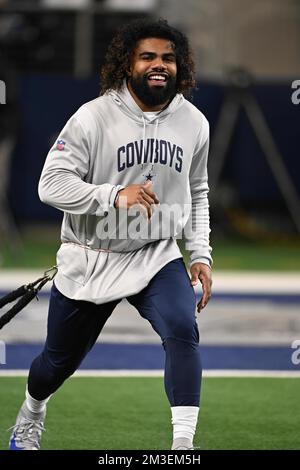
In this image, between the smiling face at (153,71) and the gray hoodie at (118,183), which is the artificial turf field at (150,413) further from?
the smiling face at (153,71)

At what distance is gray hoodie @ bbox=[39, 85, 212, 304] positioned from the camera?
627cm

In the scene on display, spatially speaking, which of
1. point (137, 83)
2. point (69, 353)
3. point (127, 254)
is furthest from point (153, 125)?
point (69, 353)

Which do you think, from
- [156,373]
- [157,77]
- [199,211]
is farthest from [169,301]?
[156,373]

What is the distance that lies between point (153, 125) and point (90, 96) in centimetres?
1156

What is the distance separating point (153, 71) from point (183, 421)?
1574mm

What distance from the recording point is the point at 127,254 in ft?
21.0

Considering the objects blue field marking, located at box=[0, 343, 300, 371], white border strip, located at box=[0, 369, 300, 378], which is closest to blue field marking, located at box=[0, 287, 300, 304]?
blue field marking, located at box=[0, 343, 300, 371]

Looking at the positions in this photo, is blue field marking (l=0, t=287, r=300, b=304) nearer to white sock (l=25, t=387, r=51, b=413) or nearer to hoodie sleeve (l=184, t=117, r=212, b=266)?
white sock (l=25, t=387, r=51, b=413)

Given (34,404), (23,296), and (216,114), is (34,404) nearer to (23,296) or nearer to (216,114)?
(23,296)

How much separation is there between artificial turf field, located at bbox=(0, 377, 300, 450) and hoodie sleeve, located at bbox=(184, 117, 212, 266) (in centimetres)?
105

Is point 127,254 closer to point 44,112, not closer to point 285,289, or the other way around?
point 285,289

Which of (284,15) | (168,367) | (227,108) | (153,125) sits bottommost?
(168,367)

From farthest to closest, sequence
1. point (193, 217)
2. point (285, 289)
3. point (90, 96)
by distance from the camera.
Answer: point (90, 96) → point (285, 289) → point (193, 217)

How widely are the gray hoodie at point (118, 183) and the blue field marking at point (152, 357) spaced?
2.92 meters
